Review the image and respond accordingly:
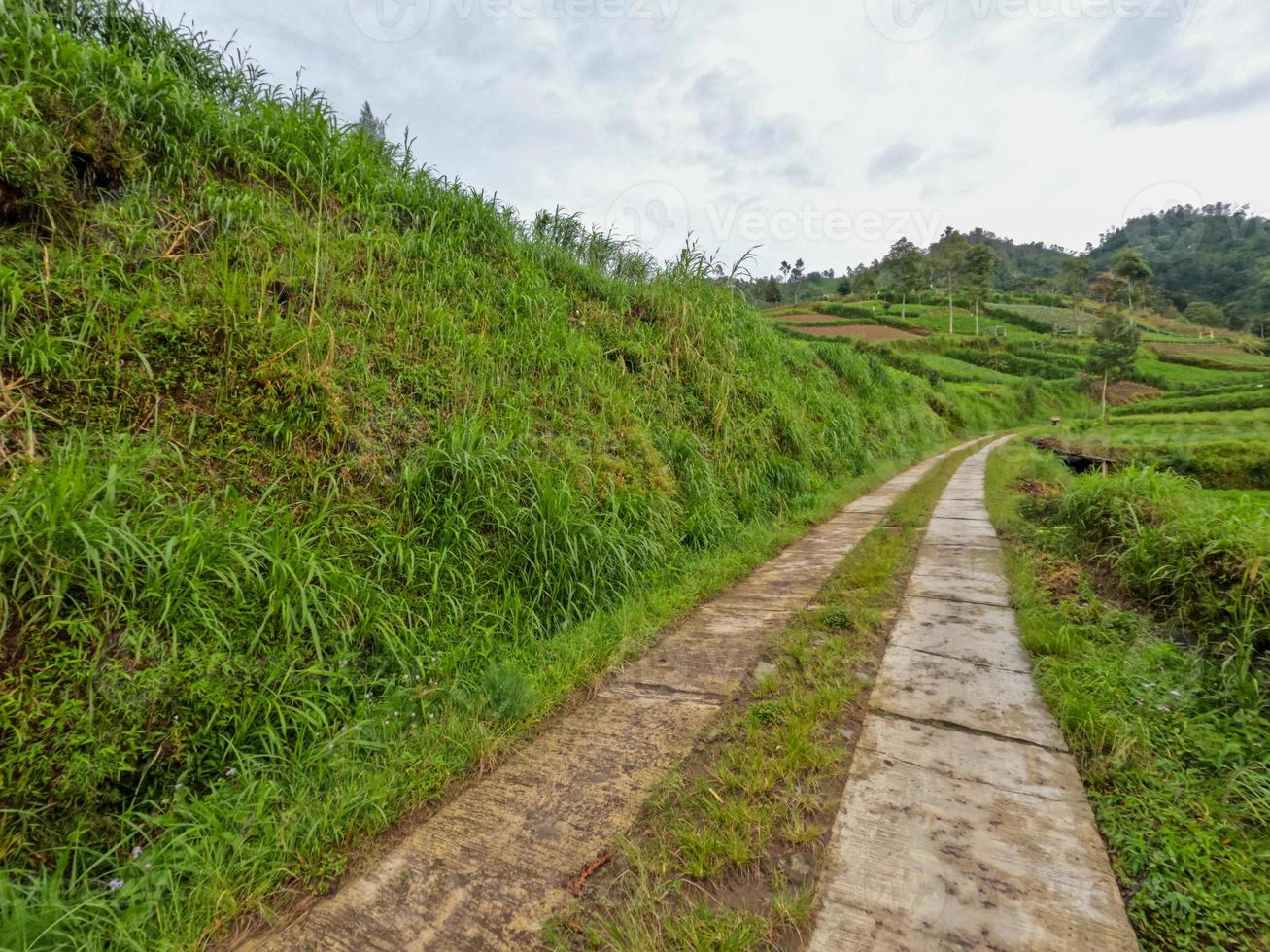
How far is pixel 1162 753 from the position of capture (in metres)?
1.57

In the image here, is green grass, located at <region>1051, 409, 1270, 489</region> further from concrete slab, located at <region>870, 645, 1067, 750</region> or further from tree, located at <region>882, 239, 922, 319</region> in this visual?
tree, located at <region>882, 239, 922, 319</region>

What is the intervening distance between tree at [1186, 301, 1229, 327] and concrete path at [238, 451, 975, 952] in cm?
7992

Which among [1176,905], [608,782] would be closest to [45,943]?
[608,782]

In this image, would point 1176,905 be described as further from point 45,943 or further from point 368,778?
point 45,943

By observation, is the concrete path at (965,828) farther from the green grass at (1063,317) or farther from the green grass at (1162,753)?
the green grass at (1063,317)

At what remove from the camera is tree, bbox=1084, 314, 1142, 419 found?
89.2ft

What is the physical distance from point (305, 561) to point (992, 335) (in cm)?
4885

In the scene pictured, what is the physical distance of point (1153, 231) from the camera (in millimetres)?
82500

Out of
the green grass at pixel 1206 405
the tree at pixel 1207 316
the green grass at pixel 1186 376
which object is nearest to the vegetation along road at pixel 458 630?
the green grass at pixel 1206 405

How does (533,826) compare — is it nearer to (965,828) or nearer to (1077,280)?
(965,828)

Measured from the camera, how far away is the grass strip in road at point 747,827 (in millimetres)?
1147

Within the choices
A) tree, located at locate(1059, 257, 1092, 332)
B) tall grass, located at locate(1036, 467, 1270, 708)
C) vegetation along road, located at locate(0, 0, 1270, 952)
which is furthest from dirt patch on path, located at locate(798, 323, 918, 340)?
vegetation along road, located at locate(0, 0, 1270, 952)

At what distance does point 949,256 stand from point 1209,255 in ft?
141

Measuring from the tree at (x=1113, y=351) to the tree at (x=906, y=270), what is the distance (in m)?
15.5
